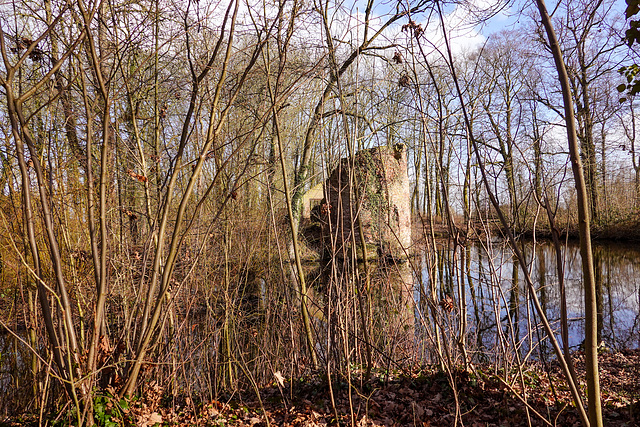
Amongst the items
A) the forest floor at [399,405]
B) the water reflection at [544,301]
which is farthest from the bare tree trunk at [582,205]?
the forest floor at [399,405]

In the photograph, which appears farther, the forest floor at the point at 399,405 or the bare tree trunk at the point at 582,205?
the forest floor at the point at 399,405

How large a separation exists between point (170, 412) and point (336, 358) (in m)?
1.19

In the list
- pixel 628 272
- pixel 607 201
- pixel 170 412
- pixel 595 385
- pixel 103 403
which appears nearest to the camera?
pixel 595 385

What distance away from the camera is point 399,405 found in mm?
2996

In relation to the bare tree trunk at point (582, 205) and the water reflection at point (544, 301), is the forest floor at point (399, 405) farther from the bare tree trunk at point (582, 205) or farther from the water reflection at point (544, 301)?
the bare tree trunk at point (582, 205)

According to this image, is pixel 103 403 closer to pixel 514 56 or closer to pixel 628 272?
pixel 628 272

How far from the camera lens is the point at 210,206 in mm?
5727

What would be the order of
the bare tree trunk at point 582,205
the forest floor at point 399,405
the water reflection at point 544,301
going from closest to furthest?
the bare tree trunk at point 582,205
the forest floor at point 399,405
the water reflection at point 544,301

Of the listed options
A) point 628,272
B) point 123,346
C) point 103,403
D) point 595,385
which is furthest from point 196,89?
point 628,272

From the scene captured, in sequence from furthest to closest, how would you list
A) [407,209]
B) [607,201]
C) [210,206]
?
[607,201] < [407,209] < [210,206]

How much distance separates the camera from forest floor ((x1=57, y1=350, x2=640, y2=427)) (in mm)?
2740

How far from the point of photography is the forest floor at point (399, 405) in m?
2.74

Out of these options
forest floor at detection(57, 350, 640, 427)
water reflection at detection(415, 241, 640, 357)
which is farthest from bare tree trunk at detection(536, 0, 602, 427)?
forest floor at detection(57, 350, 640, 427)

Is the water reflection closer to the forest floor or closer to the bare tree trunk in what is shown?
the forest floor
